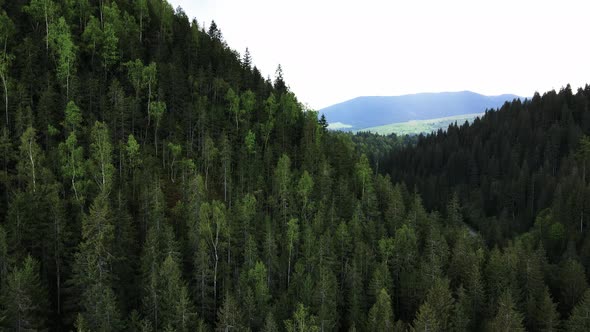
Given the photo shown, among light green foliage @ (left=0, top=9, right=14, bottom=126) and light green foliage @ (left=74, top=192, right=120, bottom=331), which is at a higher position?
light green foliage @ (left=0, top=9, right=14, bottom=126)

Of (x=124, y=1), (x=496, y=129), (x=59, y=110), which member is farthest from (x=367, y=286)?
(x=496, y=129)

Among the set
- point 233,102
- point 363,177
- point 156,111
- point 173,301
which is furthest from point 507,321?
point 156,111

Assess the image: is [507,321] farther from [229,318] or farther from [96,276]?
[96,276]

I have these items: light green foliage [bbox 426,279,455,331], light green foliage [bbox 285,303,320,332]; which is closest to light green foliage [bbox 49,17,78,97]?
light green foliage [bbox 285,303,320,332]

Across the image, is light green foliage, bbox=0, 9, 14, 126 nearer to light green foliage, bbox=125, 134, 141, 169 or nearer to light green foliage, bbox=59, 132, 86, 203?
light green foliage, bbox=59, 132, 86, 203

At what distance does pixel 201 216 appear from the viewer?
63688 mm

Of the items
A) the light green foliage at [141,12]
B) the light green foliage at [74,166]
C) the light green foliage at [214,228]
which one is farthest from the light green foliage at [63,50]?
the light green foliage at [214,228]

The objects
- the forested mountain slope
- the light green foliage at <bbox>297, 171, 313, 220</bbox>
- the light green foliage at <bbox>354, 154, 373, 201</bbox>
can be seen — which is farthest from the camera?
the forested mountain slope

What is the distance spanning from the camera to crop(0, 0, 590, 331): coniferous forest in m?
52.6

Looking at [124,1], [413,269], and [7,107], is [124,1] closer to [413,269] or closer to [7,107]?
[7,107]

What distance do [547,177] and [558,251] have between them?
47.3 metres

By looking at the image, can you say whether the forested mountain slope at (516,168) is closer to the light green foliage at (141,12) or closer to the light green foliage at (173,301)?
the light green foliage at (173,301)

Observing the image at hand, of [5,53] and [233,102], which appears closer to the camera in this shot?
[5,53]

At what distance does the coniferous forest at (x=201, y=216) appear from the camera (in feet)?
173
